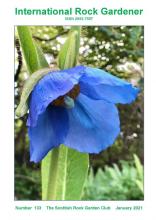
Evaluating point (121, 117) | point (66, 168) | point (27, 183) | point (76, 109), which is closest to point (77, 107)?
point (76, 109)

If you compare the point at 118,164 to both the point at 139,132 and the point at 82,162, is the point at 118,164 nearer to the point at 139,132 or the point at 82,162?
the point at 139,132

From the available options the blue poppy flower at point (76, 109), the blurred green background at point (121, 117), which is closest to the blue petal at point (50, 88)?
the blue poppy flower at point (76, 109)

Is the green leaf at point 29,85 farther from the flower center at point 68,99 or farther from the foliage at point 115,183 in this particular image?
the foliage at point 115,183

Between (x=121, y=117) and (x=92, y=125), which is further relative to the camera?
(x=121, y=117)

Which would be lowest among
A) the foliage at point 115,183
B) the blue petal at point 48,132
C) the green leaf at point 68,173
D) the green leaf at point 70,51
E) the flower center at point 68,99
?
the foliage at point 115,183

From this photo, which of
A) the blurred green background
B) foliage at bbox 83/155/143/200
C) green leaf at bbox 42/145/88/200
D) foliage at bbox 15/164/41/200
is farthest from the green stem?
foliage at bbox 83/155/143/200

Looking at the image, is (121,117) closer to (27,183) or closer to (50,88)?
(27,183)

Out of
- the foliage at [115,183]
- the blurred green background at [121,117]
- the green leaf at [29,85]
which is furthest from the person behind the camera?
the foliage at [115,183]
